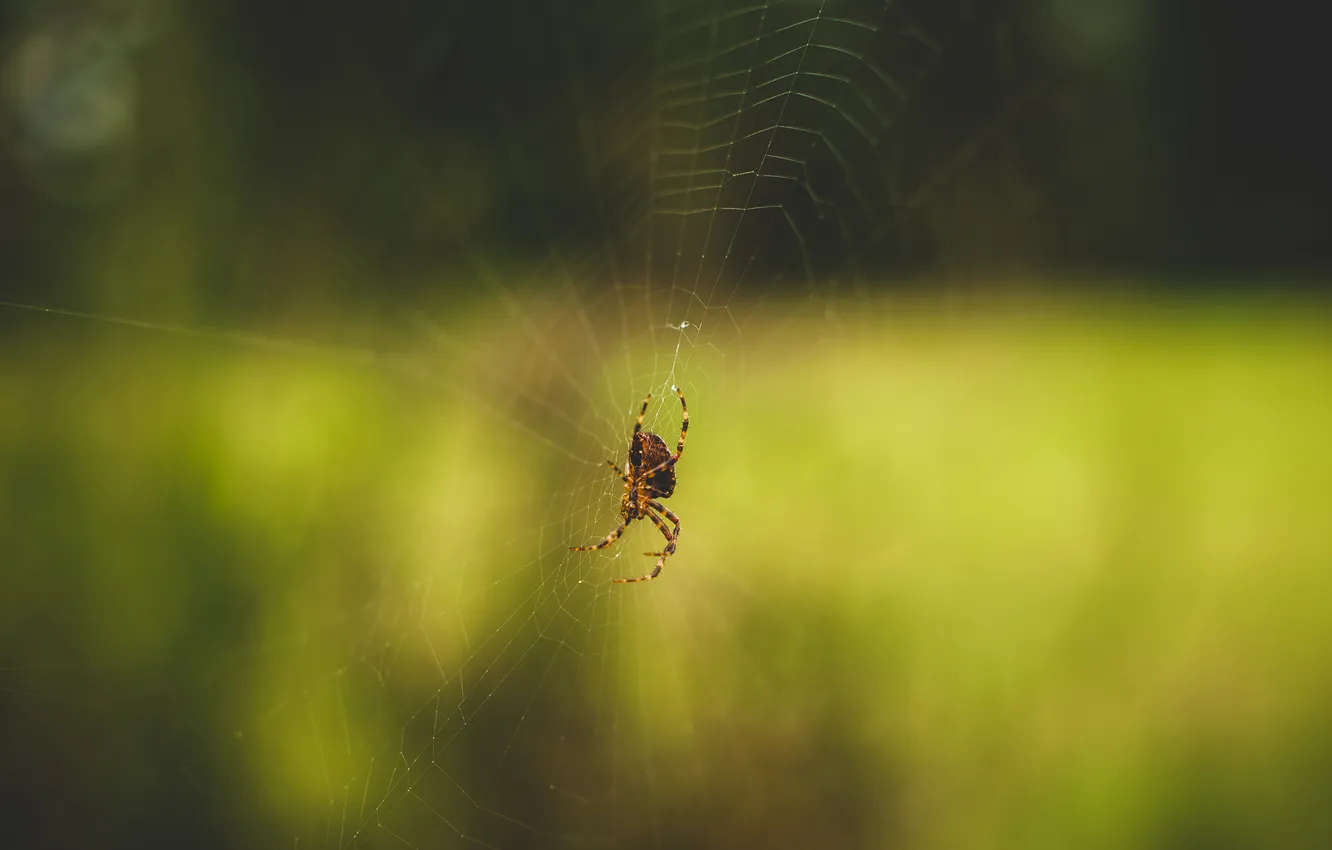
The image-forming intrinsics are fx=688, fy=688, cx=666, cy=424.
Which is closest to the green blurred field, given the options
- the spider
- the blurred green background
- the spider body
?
the blurred green background

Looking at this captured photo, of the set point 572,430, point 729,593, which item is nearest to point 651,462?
point 572,430

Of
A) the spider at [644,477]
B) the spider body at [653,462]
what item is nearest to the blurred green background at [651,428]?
the spider at [644,477]

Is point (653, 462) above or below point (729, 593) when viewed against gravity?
above

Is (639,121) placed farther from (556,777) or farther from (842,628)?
(556,777)

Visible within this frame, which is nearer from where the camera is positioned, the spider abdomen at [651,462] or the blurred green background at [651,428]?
the spider abdomen at [651,462]

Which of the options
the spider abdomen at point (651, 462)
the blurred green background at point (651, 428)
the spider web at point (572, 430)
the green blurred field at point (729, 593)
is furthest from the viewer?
the green blurred field at point (729, 593)

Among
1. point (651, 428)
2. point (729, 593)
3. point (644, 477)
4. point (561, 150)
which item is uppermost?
point (561, 150)

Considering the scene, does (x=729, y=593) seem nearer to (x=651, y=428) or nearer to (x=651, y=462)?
(x=651, y=428)

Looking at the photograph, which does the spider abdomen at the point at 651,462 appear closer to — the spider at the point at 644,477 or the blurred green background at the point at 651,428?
the spider at the point at 644,477
